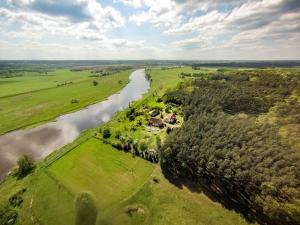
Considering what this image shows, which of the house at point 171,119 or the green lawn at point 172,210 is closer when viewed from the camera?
the green lawn at point 172,210

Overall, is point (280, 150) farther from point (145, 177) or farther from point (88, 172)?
point (88, 172)

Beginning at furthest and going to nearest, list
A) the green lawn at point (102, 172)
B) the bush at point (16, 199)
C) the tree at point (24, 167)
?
the tree at point (24, 167)
the green lawn at point (102, 172)
the bush at point (16, 199)

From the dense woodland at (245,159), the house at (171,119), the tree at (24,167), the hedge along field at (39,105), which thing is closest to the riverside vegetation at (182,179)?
the dense woodland at (245,159)

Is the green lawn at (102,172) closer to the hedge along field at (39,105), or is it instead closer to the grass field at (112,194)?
the grass field at (112,194)

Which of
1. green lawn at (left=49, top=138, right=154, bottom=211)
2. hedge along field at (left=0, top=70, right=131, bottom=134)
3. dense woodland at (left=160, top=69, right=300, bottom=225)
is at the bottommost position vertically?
hedge along field at (left=0, top=70, right=131, bottom=134)

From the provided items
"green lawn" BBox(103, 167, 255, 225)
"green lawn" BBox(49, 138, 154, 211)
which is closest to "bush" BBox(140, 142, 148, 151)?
"green lawn" BBox(49, 138, 154, 211)

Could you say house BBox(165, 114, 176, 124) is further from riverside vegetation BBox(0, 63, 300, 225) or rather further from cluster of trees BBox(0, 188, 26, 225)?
cluster of trees BBox(0, 188, 26, 225)
